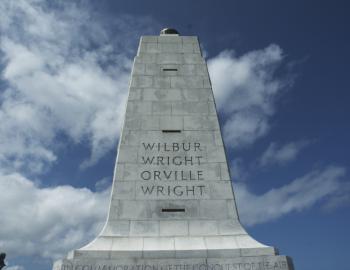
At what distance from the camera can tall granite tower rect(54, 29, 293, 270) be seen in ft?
25.5

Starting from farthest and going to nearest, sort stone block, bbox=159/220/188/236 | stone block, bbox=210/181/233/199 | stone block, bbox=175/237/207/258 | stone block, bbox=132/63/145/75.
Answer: stone block, bbox=132/63/145/75 < stone block, bbox=210/181/233/199 < stone block, bbox=159/220/188/236 < stone block, bbox=175/237/207/258

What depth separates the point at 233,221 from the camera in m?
9.12

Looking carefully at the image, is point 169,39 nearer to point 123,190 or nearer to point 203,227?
point 123,190

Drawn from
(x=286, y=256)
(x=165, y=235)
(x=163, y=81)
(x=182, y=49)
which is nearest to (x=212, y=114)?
(x=163, y=81)

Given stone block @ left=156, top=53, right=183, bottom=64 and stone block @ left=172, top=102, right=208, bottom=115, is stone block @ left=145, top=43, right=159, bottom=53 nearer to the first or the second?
stone block @ left=156, top=53, right=183, bottom=64

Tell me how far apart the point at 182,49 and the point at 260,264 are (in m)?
8.28

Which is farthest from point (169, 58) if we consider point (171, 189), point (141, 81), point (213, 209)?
point (213, 209)

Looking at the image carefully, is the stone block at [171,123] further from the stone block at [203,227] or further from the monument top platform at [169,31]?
the monument top platform at [169,31]

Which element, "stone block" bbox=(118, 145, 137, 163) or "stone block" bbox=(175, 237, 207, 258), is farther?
"stone block" bbox=(118, 145, 137, 163)

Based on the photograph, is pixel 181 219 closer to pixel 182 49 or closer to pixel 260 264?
pixel 260 264

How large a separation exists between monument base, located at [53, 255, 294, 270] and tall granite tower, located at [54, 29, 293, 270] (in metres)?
0.02

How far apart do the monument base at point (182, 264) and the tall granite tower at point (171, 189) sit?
0.07ft

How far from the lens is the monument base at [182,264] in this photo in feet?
24.7

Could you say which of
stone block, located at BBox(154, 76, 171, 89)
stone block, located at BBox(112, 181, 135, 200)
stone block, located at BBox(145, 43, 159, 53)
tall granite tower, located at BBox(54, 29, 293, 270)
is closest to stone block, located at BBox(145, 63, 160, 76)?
tall granite tower, located at BBox(54, 29, 293, 270)
